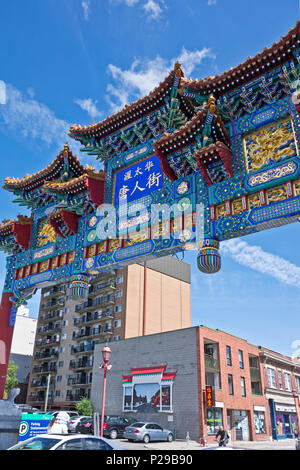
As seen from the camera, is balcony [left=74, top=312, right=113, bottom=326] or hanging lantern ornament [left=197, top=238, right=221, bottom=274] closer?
hanging lantern ornament [left=197, top=238, right=221, bottom=274]

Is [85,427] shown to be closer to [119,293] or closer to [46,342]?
[119,293]

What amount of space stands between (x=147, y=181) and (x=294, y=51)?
608cm

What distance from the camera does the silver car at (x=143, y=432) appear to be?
2378 centimetres

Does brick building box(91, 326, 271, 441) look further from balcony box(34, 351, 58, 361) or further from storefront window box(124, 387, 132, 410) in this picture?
balcony box(34, 351, 58, 361)

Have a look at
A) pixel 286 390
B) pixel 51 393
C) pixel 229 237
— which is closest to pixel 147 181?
pixel 229 237

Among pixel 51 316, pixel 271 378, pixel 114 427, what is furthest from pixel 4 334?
pixel 51 316

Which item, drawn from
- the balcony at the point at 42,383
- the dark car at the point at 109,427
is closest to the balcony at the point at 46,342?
the balcony at the point at 42,383

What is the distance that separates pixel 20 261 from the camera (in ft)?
56.9

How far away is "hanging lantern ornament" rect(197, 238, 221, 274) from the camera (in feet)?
35.9

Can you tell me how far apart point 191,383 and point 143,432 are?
641 cm

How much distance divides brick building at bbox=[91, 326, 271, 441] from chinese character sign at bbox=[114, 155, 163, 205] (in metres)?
19.2

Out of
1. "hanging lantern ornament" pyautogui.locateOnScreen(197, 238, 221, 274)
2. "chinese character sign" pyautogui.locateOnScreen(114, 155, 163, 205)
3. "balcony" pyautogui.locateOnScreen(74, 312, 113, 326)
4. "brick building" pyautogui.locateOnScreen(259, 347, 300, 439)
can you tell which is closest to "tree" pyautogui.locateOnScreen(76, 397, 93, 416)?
"balcony" pyautogui.locateOnScreen(74, 312, 113, 326)

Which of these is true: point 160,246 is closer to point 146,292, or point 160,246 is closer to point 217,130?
point 217,130

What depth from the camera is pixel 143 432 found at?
2397cm
